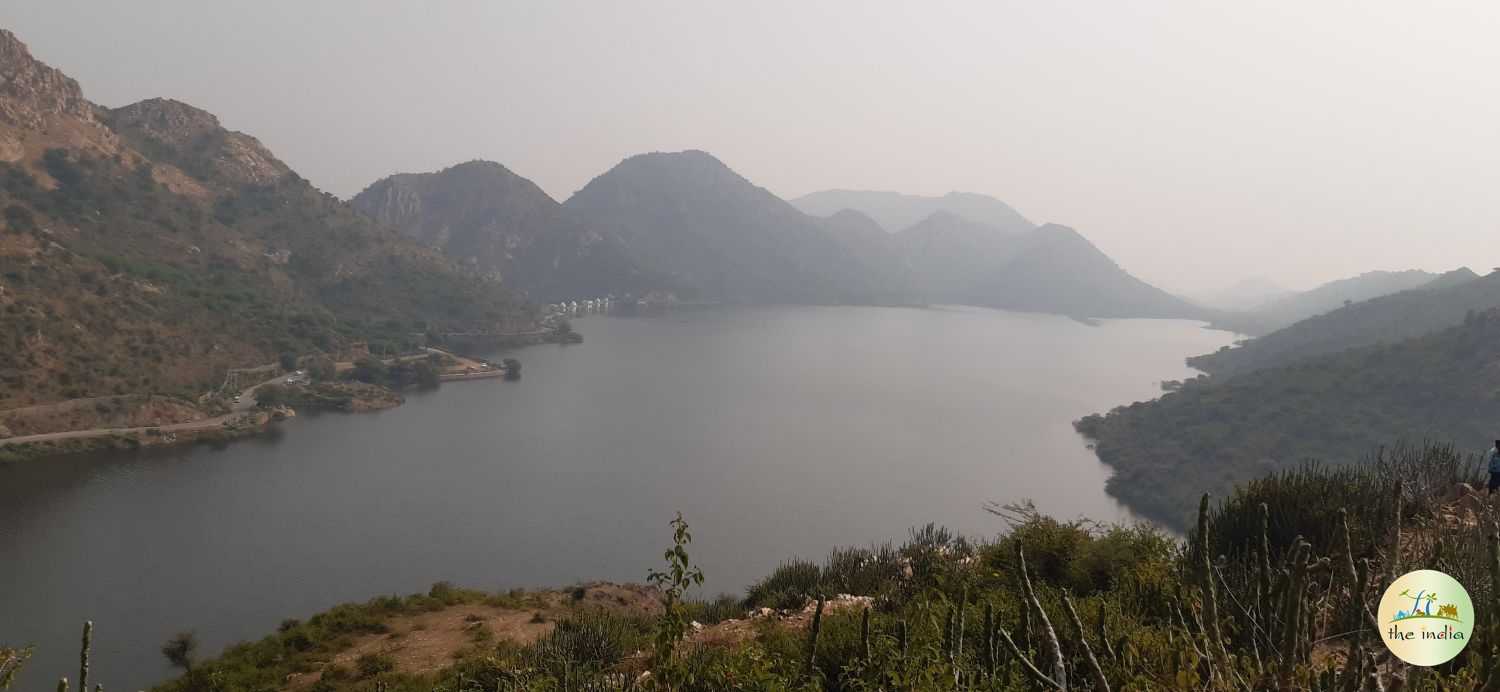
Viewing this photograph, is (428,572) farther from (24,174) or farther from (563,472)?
(24,174)

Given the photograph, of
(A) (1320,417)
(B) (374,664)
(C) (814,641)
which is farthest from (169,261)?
(A) (1320,417)

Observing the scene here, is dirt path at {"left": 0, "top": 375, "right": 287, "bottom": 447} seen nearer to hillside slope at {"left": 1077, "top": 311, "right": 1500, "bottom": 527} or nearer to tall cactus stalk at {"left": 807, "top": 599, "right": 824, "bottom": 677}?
tall cactus stalk at {"left": 807, "top": 599, "right": 824, "bottom": 677}

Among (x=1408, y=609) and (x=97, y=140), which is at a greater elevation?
(x=97, y=140)

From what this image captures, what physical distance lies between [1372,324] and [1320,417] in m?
44.0

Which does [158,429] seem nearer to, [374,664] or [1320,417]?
[374,664]

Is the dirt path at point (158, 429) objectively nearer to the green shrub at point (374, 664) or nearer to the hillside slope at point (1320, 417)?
the green shrub at point (374, 664)

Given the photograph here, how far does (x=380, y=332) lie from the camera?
95250 mm

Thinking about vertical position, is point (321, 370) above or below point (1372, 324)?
below

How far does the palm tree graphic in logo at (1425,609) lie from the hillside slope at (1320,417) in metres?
49.9

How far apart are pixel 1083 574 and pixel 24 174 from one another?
11853 centimetres

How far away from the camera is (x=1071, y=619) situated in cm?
282

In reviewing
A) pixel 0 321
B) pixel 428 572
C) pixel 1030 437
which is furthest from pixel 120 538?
pixel 1030 437

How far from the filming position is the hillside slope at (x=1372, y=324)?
242 feet

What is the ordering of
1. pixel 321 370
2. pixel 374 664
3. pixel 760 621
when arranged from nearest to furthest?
pixel 760 621 → pixel 374 664 → pixel 321 370
